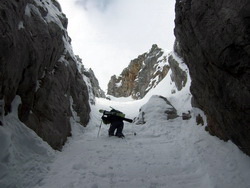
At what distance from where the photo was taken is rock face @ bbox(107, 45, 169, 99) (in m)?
54.5

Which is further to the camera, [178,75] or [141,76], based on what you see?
[141,76]

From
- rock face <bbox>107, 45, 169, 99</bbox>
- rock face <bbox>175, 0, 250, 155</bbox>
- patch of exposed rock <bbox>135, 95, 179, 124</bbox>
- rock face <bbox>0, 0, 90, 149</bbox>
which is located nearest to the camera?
rock face <bbox>175, 0, 250, 155</bbox>

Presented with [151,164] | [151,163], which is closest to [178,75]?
[151,163]

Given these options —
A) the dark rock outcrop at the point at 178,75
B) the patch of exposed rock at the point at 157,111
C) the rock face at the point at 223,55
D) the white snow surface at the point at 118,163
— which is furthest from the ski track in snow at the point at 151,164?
the dark rock outcrop at the point at 178,75

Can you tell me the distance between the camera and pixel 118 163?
33.0 ft

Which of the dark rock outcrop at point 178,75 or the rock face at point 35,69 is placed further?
the dark rock outcrop at point 178,75

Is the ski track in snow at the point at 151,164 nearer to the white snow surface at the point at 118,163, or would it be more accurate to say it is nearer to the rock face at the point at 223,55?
the white snow surface at the point at 118,163

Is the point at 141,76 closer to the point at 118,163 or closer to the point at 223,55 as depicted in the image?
the point at 118,163

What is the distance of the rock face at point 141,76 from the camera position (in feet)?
179

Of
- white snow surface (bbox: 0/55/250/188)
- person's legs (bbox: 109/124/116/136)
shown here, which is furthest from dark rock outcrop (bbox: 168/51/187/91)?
white snow surface (bbox: 0/55/250/188)

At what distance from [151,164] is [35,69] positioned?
20.5 feet

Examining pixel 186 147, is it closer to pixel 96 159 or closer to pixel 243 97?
pixel 96 159

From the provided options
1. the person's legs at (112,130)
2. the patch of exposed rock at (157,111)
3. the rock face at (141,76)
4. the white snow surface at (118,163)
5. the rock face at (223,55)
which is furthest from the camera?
the rock face at (141,76)

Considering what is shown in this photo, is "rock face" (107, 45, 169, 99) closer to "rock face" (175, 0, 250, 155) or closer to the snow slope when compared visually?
the snow slope
